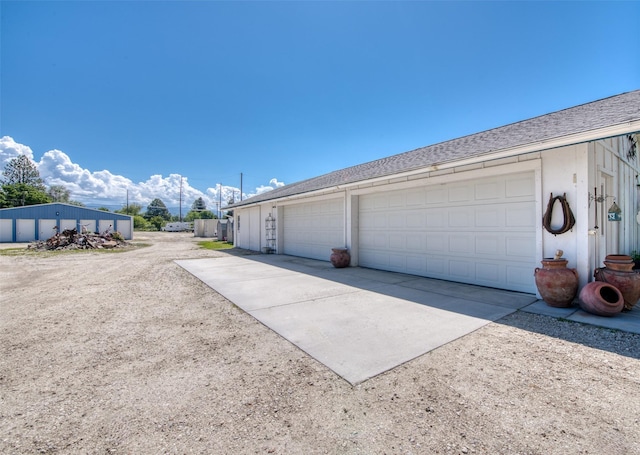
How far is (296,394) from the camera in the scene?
2.30 m

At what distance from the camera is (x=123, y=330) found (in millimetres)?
3916

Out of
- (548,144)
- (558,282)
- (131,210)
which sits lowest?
(558,282)

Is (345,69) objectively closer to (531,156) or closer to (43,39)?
(531,156)

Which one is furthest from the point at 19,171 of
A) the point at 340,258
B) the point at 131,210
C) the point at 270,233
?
the point at 340,258

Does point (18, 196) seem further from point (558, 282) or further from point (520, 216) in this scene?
point (558, 282)

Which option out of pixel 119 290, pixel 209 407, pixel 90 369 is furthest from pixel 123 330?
pixel 119 290

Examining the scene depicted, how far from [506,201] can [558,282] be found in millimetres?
2058

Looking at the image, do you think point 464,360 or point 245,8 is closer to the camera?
point 464,360

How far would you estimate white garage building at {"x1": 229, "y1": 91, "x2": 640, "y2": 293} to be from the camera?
182 inches

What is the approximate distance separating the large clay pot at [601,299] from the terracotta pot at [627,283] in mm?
152

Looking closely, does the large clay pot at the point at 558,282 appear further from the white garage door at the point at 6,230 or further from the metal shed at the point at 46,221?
the white garage door at the point at 6,230

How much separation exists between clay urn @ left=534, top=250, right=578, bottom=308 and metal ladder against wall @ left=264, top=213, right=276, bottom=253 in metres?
11.9

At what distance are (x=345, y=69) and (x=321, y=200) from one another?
17.8ft

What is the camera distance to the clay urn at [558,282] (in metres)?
4.37
